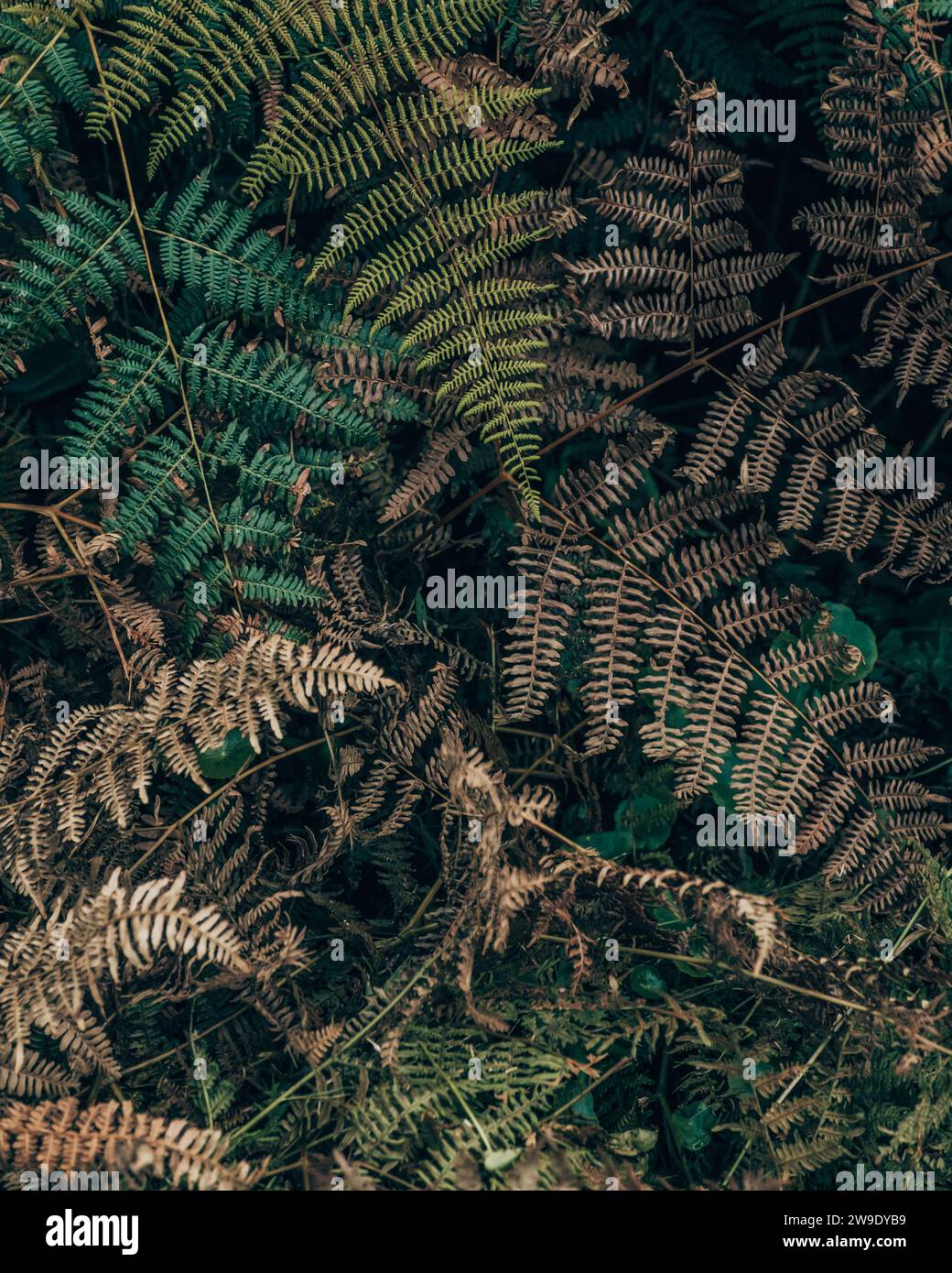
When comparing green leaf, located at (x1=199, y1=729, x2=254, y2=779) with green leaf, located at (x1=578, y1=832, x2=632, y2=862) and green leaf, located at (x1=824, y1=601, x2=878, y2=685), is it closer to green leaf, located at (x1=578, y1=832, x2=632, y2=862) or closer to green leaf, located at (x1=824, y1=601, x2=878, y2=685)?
green leaf, located at (x1=578, y1=832, x2=632, y2=862)

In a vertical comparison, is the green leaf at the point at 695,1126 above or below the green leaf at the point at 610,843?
below

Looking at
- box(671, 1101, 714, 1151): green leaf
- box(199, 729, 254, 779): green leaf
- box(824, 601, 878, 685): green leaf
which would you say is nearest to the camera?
box(671, 1101, 714, 1151): green leaf

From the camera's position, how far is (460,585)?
2660mm

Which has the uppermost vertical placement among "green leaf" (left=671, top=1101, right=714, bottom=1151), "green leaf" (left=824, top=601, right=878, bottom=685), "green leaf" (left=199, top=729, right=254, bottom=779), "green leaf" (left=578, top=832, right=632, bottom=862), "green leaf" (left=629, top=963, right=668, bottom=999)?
"green leaf" (left=824, top=601, right=878, bottom=685)

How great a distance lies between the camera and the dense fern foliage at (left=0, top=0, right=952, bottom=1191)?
2.19 metres

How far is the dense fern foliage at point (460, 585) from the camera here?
7.19 ft

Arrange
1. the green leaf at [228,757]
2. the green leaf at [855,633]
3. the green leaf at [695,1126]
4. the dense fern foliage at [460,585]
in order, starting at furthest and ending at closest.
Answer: the green leaf at [855,633], the green leaf at [228,757], the green leaf at [695,1126], the dense fern foliage at [460,585]

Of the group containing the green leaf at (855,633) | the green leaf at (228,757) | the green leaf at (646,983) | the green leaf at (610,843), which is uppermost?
the green leaf at (855,633)

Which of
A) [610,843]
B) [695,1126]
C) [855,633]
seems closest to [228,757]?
[610,843]

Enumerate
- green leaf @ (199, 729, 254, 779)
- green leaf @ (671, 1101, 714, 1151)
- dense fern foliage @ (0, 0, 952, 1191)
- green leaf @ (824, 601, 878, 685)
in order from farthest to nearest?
1. green leaf @ (824, 601, 878, 685)
2. green leaf @ (199, 729, 254, 779)
3. green leaf @ (671, 1101, 714, 1151)
4. dense fern foliage @ (0, 0, 952, 1191)

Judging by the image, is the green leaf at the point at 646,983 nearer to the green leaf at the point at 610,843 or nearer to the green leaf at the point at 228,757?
the green leaf at the point at 610,843

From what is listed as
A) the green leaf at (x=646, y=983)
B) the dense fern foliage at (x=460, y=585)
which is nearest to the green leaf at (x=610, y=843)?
the dense fern foliage at (x=460, y=585)

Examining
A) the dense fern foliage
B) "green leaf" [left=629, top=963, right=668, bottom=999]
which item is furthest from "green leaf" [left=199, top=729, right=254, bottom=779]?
"green leaf" [left=629, top=963, right=668, bottom=999]

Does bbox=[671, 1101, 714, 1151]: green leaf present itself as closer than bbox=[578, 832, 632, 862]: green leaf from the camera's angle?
A: Yes
